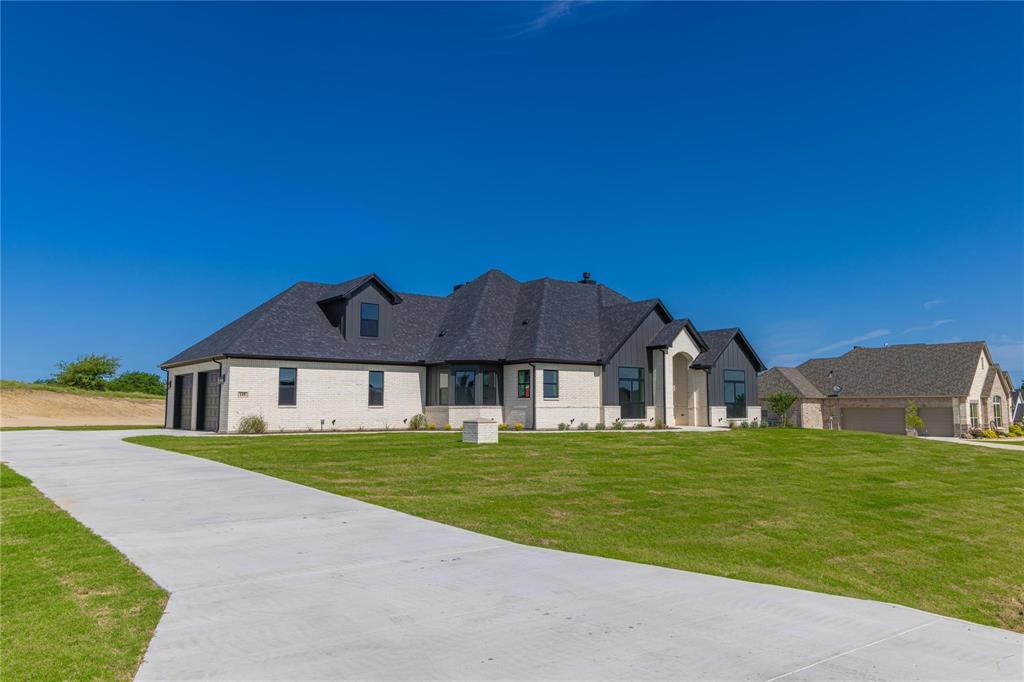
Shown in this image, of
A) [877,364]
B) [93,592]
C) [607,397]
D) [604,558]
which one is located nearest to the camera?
[93,592]

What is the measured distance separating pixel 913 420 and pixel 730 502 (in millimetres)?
38469

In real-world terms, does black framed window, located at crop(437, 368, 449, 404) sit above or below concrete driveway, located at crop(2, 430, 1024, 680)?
above

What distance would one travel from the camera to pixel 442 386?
33906 mm

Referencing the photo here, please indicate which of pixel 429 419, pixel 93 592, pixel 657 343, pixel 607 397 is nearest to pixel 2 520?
pixel 93 592

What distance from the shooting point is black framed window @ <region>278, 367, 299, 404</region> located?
99.0 ft

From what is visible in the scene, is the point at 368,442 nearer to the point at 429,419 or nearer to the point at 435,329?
the point at 429,419

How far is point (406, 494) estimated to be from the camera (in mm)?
12406

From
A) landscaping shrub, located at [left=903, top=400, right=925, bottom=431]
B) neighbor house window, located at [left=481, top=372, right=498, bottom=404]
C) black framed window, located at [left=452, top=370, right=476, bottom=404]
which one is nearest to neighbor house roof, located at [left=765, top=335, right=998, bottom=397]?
landscaping shrub, located at [left=903, top=400, right=925, bottom=431]

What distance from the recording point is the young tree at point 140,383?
70.3m

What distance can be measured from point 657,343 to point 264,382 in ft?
64.9

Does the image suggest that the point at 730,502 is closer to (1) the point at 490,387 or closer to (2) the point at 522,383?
(2) the point at 522,383

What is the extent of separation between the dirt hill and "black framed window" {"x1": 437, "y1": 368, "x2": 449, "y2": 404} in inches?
1012

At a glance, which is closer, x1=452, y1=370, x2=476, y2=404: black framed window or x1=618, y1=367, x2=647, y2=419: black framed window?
x1=452, y1=370, x2=476, y2=404: black framed window

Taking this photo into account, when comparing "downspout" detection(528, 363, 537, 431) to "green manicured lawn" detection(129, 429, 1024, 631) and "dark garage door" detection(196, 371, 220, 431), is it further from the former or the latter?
"dark garage door" detection(196, 371, 220, 431)
